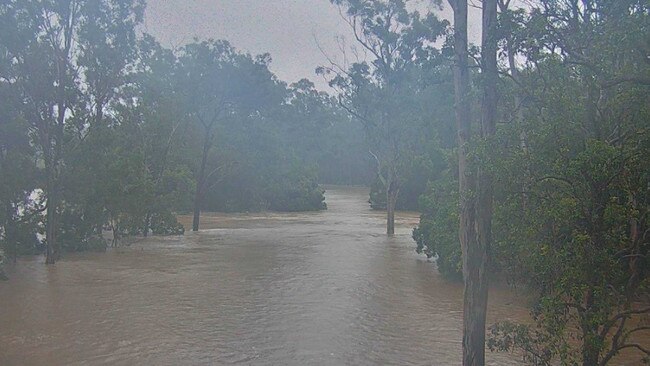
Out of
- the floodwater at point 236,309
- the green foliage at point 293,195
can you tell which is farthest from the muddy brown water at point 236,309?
the green foliage at point 293,195

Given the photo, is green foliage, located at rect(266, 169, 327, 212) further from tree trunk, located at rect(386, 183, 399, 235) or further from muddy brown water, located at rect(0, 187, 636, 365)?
muddy brown water, located at rect(0, 187, 636, 365)

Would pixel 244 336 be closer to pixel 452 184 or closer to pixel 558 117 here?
pixel 558 117

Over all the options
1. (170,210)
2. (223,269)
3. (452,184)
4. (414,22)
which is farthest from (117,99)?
(452,184)

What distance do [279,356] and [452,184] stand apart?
9194 millimetres

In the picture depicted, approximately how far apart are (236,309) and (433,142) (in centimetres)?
2006

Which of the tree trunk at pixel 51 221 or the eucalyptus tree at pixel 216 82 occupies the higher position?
the eucalyptus tree at pixel 216 82

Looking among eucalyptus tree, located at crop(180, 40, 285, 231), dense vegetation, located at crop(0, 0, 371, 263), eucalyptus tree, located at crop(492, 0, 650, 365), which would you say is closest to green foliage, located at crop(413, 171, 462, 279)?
eucalyptus tree, located at crop(492, 0, 650, 365)

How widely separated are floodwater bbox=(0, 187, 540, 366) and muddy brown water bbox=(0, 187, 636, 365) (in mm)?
27

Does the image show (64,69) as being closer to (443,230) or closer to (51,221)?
(51,221)

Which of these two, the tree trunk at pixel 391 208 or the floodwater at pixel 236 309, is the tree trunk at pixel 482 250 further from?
the tree trunk at pixel 391 208

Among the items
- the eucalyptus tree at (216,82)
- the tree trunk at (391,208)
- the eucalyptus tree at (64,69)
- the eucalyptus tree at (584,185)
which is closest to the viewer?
the eucalyptus tree at (584,185)

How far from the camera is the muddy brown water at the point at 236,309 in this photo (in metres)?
8.43

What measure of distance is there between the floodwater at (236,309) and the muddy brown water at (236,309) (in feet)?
0.09

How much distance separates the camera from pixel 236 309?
37.0 ft
